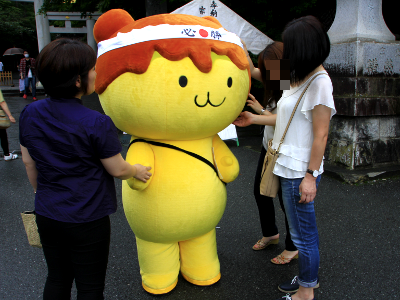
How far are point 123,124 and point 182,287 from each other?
139cm

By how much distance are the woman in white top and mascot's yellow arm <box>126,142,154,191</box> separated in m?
0.86

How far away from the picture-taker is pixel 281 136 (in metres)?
2.18

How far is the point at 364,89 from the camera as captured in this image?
5.07 m

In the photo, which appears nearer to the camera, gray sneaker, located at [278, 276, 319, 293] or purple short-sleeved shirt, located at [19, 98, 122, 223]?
purple short-sleeved shirt, located at [19, 98, 122, 223]

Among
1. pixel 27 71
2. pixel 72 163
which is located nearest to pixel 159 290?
pixel 72 163

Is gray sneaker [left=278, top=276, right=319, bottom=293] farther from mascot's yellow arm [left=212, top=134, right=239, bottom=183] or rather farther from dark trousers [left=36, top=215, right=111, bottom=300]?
dark trousers [left=36, top=215, right=111, bottom=300]

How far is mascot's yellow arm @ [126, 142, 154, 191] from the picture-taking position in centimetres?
214

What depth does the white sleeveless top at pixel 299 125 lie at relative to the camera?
74.7 inches

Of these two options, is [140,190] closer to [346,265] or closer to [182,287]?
[182,287]

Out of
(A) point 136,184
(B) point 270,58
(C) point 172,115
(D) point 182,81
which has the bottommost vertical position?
(A) point 136,184

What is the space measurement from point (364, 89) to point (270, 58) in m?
3.23

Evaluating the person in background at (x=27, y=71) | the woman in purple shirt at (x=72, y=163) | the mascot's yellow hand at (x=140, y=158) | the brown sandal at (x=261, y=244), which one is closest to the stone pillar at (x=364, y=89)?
the brown sandal at (x=261, y=244)

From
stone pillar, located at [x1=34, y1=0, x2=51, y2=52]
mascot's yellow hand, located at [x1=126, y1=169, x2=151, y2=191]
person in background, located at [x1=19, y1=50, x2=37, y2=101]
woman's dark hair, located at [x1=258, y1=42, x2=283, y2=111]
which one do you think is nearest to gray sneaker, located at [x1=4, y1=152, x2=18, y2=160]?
mascot's yellow hand, located at [x1=126, y1=169, x2=151, y2=191]

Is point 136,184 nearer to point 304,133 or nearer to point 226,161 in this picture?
point 226,161
